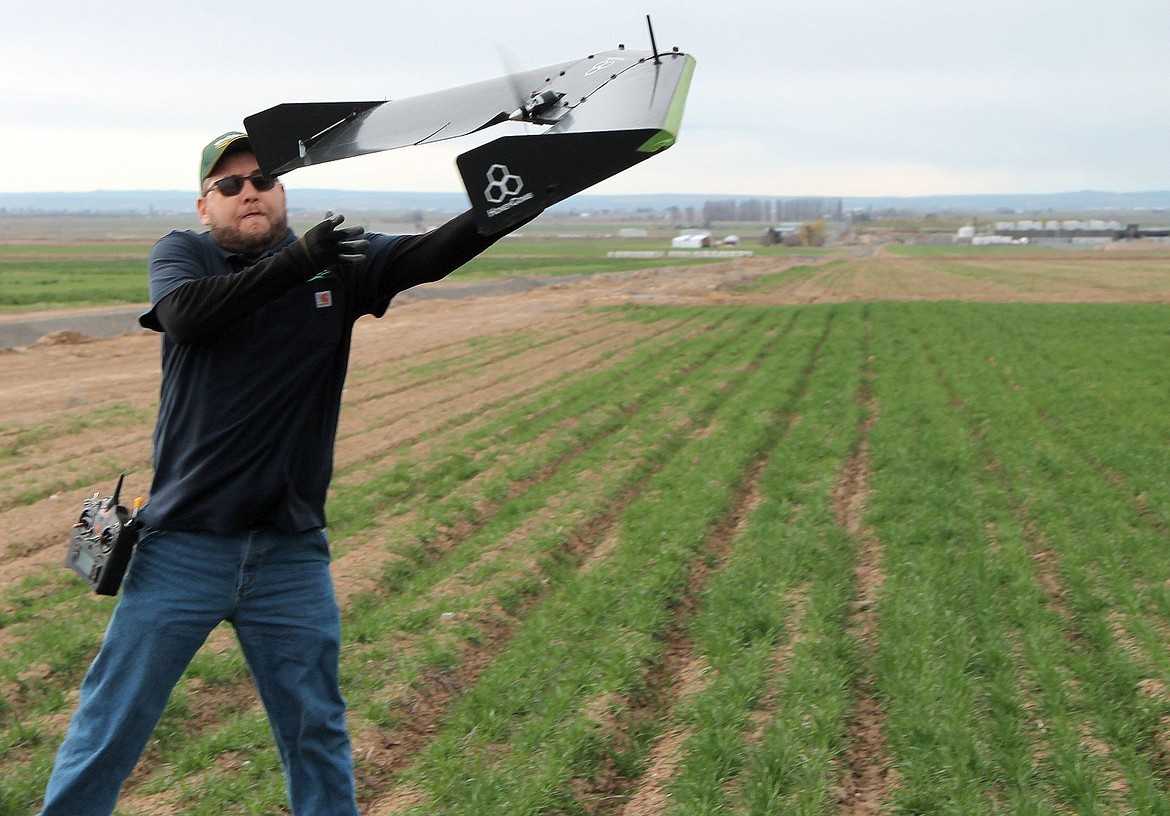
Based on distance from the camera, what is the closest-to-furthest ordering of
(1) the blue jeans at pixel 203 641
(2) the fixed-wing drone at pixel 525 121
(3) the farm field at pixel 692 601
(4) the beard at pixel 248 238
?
(2) the fixed-wing drone at pixel 525 121 < (1) the blue jeans at pixel 203 641 < (4) the beard at pixel 248 238 < (3) the farm field at pixel 692 601

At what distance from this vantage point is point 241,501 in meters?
2.98

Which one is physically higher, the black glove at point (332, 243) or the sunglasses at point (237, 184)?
the sunglasses at point (237, 184)

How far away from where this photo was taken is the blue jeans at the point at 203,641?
2955mm

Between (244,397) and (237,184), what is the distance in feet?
1.87

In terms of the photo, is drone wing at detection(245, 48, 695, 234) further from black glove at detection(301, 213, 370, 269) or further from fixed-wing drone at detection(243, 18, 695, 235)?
black glove at detection(301, 213, 370, 269)

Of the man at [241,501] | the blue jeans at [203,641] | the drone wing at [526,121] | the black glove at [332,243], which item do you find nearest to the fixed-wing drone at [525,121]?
the drone wing at [526,121]

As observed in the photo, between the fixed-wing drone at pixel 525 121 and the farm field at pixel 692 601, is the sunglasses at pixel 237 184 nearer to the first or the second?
the fixed-wing drone at pixel 525 121

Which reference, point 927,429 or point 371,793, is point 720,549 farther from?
point 927,429

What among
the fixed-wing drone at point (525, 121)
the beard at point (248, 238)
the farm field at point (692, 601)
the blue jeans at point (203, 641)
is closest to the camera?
the fixed-wing drone at point (525, 121)

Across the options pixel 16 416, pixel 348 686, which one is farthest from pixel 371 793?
pixel 16 416

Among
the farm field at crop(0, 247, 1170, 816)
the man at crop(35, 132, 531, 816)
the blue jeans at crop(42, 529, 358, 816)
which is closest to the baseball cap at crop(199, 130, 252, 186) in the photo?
the man at crop(35, 132, 531, 816)

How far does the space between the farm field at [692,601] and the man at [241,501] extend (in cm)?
161

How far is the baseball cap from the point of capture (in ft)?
9.87

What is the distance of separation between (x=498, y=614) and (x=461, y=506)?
3.02 m
